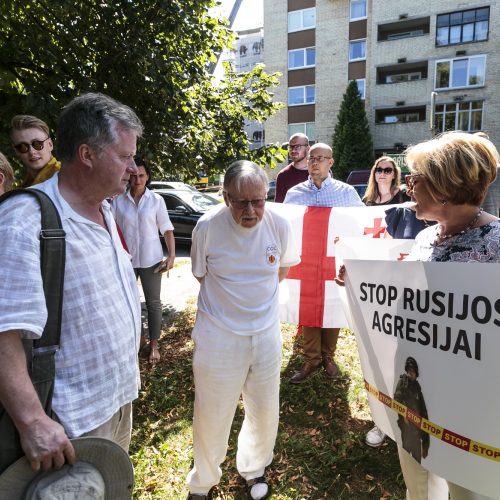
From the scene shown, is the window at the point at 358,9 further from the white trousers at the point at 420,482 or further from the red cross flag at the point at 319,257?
the white trousers at the point at 420,482

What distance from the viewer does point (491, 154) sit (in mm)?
1518

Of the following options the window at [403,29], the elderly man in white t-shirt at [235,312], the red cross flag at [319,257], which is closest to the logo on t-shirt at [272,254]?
the elderly man in white t-shirt at [235,312]

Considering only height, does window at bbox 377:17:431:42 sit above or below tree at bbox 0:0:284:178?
above

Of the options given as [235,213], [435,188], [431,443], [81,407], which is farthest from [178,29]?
[431,443]

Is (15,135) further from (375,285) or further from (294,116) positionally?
(294,116)

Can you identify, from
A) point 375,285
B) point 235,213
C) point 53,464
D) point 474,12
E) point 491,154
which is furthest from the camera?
point 474,12

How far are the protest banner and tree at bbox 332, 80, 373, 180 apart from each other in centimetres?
2659

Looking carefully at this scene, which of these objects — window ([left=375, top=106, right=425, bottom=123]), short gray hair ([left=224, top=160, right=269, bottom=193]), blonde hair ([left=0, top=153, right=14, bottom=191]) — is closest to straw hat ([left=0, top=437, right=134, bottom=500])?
short gray hair ([left=224, top=160, right=269, bottom=193])

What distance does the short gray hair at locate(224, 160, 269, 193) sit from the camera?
77.3 inches

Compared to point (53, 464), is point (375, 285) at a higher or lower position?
higher

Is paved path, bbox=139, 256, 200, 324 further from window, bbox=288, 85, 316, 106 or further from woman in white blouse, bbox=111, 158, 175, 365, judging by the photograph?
window, bbox=288, 85, 316, 106

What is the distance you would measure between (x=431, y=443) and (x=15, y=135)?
2.93 metres

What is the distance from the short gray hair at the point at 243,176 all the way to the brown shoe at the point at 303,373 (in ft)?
7.44

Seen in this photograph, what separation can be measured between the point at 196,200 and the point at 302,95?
22.4 metres
